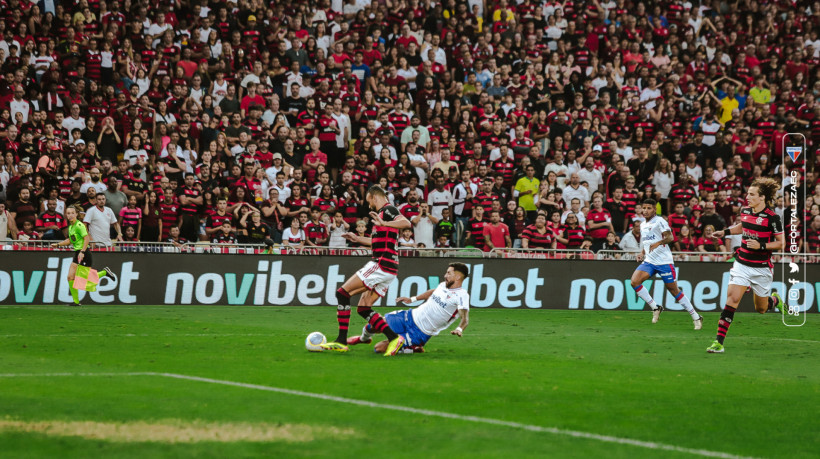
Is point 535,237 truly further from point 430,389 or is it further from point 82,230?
point 430,389

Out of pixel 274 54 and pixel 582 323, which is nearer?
pixel 582 323

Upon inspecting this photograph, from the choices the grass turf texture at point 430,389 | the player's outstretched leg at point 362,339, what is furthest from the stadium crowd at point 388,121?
the player's outstretched leg at point 362,339

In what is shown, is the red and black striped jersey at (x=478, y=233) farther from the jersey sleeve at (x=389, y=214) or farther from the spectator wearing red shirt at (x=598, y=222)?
the jersey sleeve at (x=389, y=214)

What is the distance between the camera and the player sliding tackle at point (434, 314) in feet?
43.9

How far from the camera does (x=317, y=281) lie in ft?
77.5

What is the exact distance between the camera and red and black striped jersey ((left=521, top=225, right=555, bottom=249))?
2491 centimetres

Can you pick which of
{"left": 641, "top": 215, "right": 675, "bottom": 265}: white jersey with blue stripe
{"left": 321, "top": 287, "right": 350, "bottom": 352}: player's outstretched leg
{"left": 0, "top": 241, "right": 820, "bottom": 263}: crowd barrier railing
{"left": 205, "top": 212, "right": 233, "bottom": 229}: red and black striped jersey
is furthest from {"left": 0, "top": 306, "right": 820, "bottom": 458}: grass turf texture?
{"left": 205, "top": 212, "right": 233, "bottom": 229}: red and black striped jersey

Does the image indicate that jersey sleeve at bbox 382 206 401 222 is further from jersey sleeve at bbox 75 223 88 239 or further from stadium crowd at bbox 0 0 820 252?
stadium crowd at bbox 0 0 820 252

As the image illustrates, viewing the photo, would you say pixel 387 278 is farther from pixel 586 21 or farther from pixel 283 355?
pixel 586 21

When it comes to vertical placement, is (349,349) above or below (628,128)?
below

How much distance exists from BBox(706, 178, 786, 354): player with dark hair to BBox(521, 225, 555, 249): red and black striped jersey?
973cm

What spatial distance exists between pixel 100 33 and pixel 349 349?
16.0 meters

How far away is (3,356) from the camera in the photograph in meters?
12.6

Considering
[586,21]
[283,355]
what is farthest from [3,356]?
[586,21]
